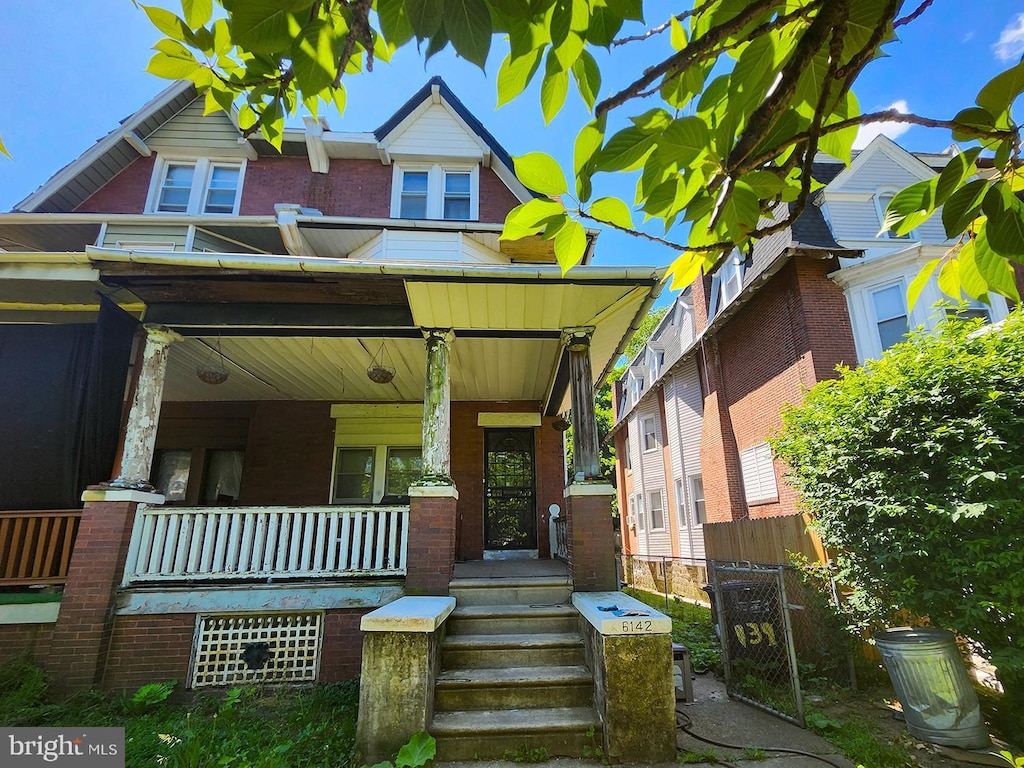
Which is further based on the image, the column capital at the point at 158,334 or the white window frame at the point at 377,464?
the white window frame at the point at 377,464

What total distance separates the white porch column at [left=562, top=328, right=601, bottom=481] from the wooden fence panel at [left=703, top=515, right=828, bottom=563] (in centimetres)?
363

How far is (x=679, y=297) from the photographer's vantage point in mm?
14922

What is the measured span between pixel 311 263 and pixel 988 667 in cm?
790

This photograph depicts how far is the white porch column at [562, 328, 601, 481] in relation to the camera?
5.44 m

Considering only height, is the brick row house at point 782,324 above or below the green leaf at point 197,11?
above

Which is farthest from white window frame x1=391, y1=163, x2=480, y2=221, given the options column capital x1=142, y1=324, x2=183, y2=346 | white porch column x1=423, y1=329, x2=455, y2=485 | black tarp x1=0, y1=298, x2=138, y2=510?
black tarp x1=0, y1=298, x2=138, y2=510

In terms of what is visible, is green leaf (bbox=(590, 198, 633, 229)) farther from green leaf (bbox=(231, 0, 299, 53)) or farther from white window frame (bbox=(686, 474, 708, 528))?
white window frame (bbox=(686, 474, 708, 528))

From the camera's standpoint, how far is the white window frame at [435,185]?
893 cm

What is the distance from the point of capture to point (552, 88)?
4.13ft

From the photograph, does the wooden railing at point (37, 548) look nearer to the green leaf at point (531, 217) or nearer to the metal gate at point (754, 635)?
the green leaf at point (531, 217)

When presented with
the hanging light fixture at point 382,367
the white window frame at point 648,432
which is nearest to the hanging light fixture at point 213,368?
the hanging light fixture at point 382,367

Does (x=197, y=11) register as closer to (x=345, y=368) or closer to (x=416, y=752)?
(x=416, y=752)

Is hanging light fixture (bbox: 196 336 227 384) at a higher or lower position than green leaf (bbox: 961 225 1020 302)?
higher

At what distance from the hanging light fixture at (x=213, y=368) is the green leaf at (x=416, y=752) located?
492 cm
